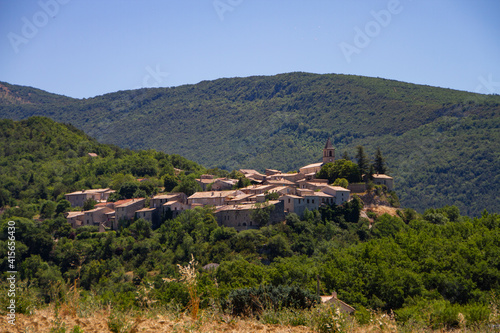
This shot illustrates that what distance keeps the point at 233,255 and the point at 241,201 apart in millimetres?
8099

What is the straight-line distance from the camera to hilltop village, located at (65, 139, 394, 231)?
47562 millimetres

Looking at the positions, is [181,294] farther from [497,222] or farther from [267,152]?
[267,152]

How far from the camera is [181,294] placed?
28.8 meters

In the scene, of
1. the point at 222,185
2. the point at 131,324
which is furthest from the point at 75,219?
the point at 131,324

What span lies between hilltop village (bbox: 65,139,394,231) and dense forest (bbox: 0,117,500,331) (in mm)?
1080

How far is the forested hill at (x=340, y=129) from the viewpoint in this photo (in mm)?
102812

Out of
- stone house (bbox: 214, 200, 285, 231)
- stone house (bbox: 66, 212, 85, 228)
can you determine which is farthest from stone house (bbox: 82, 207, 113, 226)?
stone house (bbox: 214, 200, 285, 231)

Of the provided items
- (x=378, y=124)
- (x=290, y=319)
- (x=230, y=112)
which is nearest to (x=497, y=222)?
(x=290, y=319)

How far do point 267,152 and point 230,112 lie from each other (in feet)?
133

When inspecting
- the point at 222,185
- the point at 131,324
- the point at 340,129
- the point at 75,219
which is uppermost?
the point at 340,129

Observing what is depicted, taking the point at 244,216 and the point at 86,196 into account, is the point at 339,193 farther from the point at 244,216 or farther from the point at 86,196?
the point at 86,196

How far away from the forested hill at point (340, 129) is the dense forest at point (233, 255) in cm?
4908

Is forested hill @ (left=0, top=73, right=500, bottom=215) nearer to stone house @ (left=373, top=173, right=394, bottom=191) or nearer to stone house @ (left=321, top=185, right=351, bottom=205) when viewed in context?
stone house @ (left=373, top=173, right=394, bottom=191)

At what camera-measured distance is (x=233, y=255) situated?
42406mm
